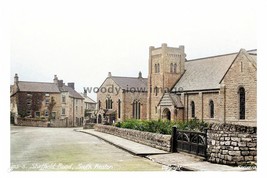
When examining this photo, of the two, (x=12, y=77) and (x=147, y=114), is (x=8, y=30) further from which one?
(x=147, y=114)

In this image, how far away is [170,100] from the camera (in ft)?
117

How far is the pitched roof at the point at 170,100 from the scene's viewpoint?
35.5m

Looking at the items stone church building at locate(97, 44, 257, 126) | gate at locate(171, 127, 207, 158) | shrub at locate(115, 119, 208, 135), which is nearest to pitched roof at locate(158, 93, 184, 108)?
stone church building at locate(97, 44, 257, 126)

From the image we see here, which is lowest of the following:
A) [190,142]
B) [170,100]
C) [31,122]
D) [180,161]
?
Result: [180,161]

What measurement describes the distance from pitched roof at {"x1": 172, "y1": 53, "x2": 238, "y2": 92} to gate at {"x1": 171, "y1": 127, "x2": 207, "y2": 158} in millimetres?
13609

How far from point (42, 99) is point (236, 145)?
579 inches

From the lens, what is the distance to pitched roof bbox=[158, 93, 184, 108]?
3550 cm

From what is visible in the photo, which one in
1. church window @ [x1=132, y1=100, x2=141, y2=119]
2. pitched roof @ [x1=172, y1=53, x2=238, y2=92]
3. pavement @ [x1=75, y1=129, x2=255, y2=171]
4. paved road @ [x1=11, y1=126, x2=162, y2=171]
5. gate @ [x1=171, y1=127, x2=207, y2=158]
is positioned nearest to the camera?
pavement @ [x1=75, y1=129, x2=255, y2=171]

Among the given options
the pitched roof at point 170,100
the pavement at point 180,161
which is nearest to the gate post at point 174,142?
the pavement at point 180,161

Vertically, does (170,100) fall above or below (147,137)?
above

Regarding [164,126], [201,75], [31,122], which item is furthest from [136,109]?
[164,126]

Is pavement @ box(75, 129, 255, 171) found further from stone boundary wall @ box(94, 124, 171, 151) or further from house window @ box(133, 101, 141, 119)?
house window @ box(133, 101, 141, 119)

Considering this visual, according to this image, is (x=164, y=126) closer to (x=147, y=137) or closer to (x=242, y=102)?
(x=147, y=137)

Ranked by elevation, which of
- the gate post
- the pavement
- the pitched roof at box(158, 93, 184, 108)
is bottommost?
the pavement
